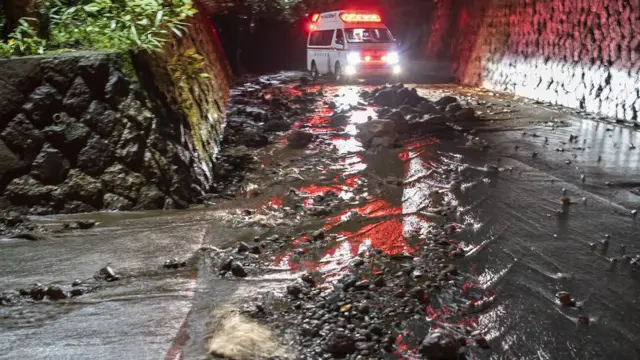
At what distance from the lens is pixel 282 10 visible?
85.6ft

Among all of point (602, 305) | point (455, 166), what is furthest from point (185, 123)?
point (602, 305)

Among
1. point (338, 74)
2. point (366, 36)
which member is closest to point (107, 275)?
point (366, 36)

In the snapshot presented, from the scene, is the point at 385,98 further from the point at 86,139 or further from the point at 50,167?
the point at 50,167

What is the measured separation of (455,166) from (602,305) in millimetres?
4248

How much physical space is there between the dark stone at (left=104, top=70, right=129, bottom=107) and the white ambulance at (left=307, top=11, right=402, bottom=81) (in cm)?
1250

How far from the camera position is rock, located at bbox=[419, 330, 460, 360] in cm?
302

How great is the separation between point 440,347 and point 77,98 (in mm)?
4755

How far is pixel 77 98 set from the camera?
5.64 metres

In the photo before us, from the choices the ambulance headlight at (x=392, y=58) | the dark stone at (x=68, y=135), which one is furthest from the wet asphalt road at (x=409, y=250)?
the ambulance headlight at (x=392, y=58)

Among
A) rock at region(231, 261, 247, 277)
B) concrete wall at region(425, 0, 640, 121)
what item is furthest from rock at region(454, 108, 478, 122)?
rock at region(231, 261, 247, 277)

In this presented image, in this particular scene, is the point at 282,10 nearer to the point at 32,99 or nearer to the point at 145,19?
the point at 145,19

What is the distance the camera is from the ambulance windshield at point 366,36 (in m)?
17.7

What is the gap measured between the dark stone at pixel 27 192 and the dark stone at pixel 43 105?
0.63 m

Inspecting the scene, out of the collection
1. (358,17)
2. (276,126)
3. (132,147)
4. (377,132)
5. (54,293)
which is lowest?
(54,293)
